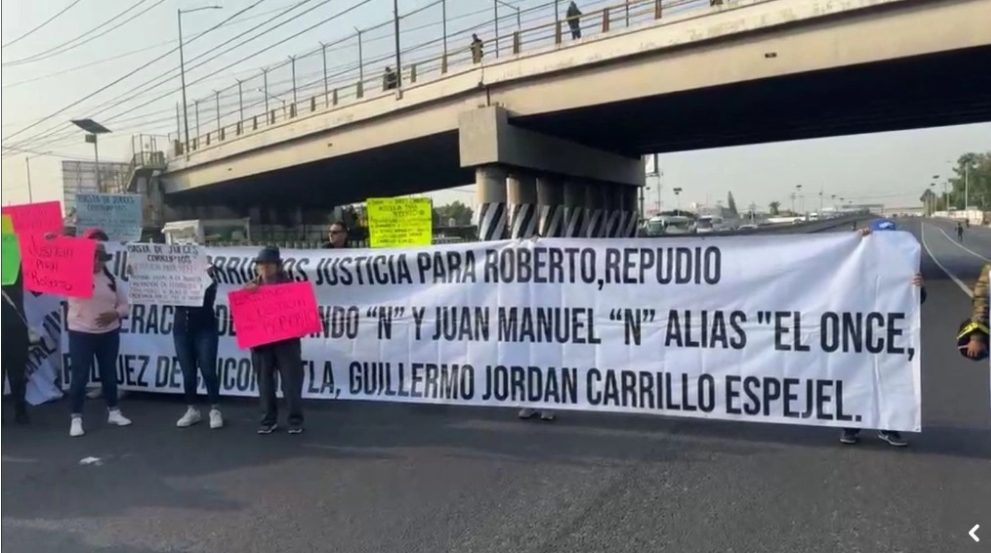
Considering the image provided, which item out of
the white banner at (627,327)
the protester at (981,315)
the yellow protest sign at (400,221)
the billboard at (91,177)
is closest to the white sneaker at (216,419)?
the white banner at (627,327)

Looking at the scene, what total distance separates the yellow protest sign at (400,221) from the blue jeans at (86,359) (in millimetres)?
6133

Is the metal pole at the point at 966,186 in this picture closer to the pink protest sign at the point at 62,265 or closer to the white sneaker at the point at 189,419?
the white sneaker at the point at 189,419

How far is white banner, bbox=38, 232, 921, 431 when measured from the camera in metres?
6.45

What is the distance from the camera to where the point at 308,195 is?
57.9 meters

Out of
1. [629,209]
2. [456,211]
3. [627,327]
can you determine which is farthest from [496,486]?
[456,211]

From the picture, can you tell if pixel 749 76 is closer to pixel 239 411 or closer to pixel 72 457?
pixel 239 411

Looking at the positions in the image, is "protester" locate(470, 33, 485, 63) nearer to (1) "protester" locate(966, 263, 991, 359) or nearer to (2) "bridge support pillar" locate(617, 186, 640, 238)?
(2) "bridge support pillar" locate(617, 186, 640, 238)

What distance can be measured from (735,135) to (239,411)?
28.6 meters

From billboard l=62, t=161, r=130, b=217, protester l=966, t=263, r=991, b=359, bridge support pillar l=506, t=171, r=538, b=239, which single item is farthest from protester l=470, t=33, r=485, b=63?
billboard l=62, t=161, r=130, b=217

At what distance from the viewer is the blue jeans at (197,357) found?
312 inches

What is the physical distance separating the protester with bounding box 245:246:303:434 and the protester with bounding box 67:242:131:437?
4.25 ft

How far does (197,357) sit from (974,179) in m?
169

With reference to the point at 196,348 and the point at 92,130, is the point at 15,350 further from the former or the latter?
the point at 92,130

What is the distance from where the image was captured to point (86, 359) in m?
7.69
